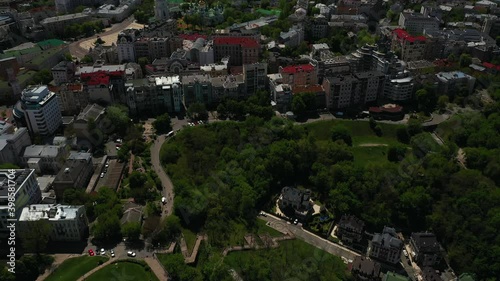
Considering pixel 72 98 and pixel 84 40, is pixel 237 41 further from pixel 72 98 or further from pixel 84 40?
pixel 84 40

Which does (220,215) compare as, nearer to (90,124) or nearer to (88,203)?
(88,203)

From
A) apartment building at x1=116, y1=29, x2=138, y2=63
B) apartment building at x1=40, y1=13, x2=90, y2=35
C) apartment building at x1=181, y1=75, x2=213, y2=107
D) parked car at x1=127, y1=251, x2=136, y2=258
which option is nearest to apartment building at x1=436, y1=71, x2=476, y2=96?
apartment building at x1=181, y1=75, x2=213, y2=107

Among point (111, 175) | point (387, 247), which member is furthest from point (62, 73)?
point (387, 247)

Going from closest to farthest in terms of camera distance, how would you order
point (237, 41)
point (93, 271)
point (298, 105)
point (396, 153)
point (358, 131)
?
point (93, 271)
point (396, 153)
point (358, 131)
point (298, 105)
point (237, 41)

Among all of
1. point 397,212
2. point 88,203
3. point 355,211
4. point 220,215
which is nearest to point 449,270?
point 397,212

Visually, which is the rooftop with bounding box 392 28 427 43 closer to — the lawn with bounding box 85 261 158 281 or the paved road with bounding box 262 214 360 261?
the paved road with bounding box 262 214 360 261

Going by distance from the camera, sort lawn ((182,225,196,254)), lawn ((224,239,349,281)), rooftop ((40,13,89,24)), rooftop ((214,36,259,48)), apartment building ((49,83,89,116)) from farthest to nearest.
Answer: rooftop ((40,13,89,24)) → rooftop ((214,36,259,48)) → apartment building ((49,83,89,116)) → lawn ((182,225,196,254)) → lawn ((224,239,349,281))
